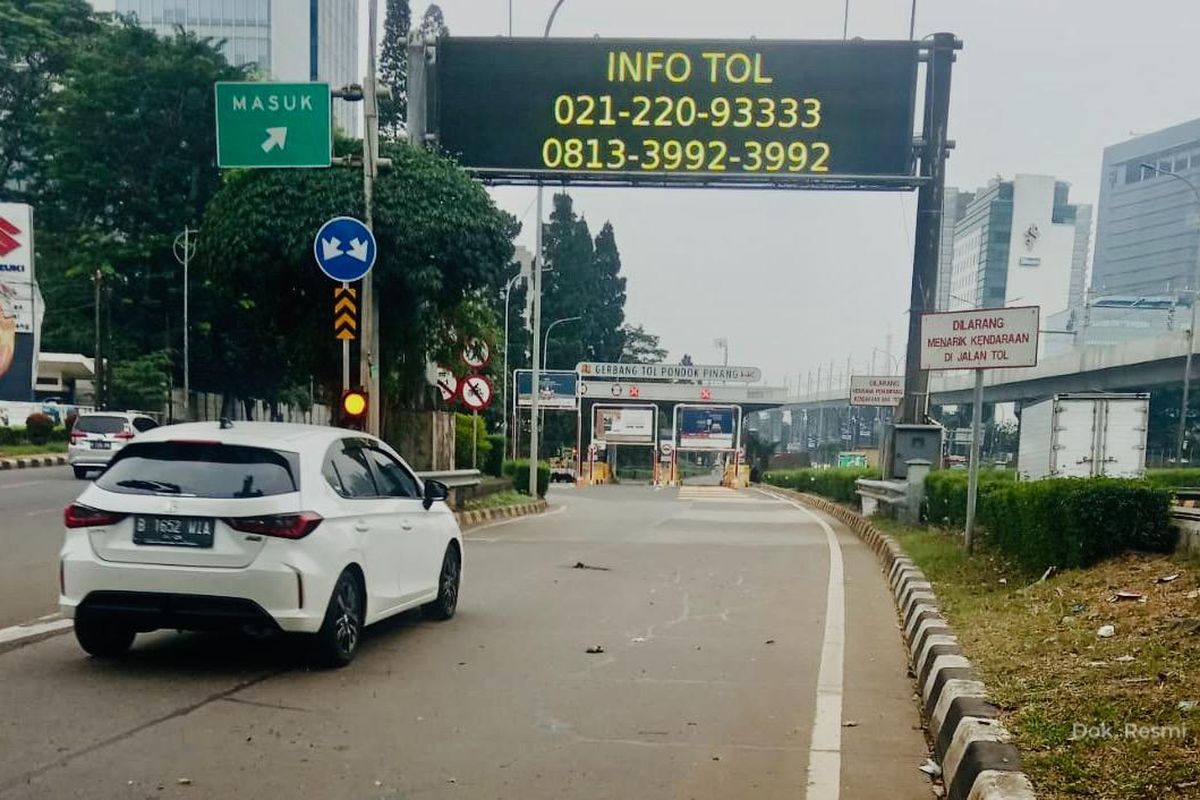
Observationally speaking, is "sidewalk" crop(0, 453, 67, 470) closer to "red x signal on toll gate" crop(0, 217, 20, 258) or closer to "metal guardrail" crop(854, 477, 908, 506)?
"red x signal on toll gate" crop(0, 217, 20, 258)

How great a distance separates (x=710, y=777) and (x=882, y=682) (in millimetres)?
2475

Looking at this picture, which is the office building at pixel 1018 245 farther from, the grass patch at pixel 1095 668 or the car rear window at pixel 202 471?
the car rear window at pixel 202 471

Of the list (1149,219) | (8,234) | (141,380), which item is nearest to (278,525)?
(8,234)

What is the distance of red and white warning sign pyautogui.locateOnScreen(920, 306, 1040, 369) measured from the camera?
10.9 metres

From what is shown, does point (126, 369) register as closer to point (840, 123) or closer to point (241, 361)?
point (241, 361)

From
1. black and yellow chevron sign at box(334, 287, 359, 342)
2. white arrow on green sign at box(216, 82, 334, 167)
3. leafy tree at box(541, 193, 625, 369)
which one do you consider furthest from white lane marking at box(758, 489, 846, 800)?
leafy tree at box(541, 193, 625, 369)

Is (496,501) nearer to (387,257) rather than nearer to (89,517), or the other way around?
(387,257)

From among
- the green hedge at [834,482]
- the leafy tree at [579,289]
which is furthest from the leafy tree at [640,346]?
the green hedge at [834,482]

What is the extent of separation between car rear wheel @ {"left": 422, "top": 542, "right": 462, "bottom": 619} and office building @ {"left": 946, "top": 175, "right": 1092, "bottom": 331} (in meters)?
82.1

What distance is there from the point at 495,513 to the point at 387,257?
21.4ft

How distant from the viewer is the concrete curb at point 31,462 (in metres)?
29.5

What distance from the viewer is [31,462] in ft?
101

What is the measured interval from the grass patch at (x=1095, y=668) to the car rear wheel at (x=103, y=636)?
4.99 metres

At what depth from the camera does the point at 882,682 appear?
680cm
